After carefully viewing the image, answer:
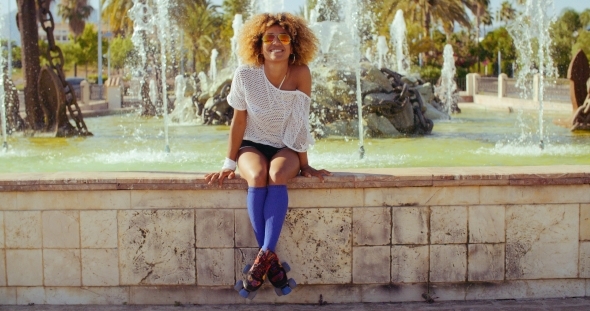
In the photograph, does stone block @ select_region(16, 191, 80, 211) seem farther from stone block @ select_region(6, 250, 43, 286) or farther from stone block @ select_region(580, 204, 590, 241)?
stone block @ select_region(580, 204, 590, 241)

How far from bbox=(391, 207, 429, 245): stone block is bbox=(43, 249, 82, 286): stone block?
182 cm

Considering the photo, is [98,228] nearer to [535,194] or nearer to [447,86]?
[535,194]

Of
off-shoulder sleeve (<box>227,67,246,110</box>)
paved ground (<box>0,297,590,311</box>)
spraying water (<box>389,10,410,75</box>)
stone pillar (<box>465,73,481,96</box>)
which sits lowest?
paved ground (<box>0,297,590,311</box>)

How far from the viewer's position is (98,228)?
4.36 meters

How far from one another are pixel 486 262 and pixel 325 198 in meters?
1.01

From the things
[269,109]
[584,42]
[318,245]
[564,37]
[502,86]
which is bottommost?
[318,245]

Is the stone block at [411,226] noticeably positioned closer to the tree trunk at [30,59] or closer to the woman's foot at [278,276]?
the woman's foot at [278,276]

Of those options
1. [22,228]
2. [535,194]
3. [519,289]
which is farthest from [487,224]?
[22,228]

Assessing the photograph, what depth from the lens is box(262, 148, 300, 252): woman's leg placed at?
4.05 m

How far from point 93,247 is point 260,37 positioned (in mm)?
1540

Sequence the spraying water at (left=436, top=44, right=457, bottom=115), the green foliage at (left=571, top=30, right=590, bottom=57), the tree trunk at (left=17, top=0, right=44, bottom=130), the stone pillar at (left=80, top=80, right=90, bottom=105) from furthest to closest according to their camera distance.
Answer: the green foliage at (left=571, top=30, right=590, bottom=57), the stone pillar at (left=80, top=80, right=90, bottom=105), the spraying water at (left=436, top=44, right=457, bottom=115), the tree trunk at (left=17, top=0, right=44, bottom=130)

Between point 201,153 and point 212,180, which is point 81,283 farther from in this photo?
point 201,153

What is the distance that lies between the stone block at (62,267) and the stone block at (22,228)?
98 mm

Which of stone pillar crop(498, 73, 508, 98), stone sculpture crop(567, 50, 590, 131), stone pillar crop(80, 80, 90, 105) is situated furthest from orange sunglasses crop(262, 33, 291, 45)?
stone pillar crop(498, 73, 508, 98)
